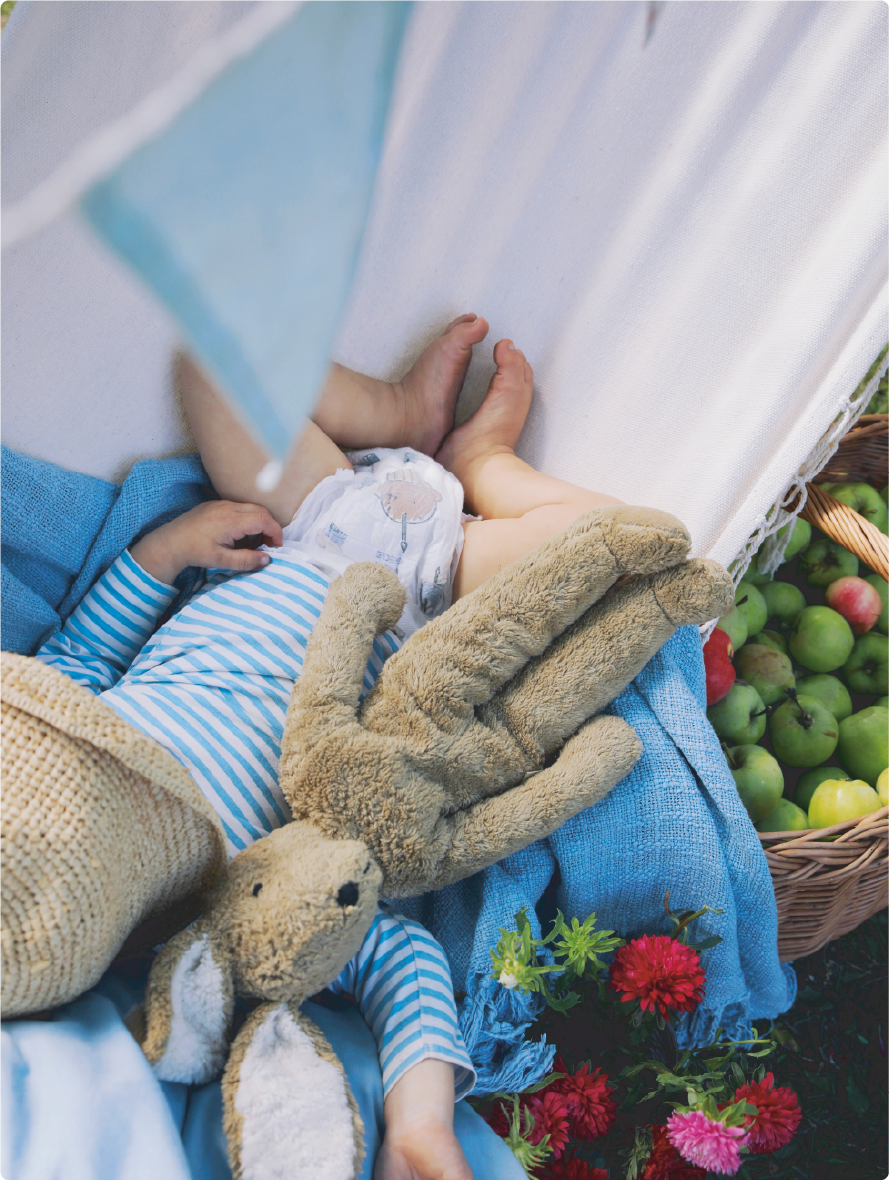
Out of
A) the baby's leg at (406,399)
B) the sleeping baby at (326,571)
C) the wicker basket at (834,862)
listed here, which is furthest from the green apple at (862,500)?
the baby's leg at (406,399)

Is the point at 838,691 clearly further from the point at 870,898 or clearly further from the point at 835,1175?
the point at 835,1175

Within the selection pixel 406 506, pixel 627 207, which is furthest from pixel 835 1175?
pixel 627 207

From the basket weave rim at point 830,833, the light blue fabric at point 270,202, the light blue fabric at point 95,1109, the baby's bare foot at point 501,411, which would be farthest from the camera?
the baby's bare foot at point 501,411

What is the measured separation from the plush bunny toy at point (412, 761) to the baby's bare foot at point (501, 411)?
0.32 meters

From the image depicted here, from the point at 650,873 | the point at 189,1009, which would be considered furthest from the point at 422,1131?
the point at 650,873

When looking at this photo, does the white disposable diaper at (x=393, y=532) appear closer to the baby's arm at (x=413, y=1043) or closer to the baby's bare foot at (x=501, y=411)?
the baby's bare foot at (x=501, y=411)

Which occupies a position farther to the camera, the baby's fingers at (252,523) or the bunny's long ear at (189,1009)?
the baby's fingers at (252,523)

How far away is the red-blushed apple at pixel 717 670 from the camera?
3.03 ft

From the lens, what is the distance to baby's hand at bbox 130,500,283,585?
890mm

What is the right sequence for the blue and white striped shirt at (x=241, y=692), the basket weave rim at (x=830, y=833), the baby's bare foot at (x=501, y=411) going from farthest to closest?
1. the baby's bare foot at (x=501, y=411)
2. the basket weave rim at (x=830, y=833)
3. the blue and white striped shirt at (x=241, y=692)

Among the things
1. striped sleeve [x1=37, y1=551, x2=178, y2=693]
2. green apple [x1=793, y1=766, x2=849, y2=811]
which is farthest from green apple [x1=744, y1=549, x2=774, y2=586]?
striped sleeve [x1=37, y1=551, x2=178, y2=693]

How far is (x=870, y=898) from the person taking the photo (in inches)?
37.3

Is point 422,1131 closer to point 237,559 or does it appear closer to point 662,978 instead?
point 662,978

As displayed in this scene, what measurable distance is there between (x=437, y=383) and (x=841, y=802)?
0.69 m
